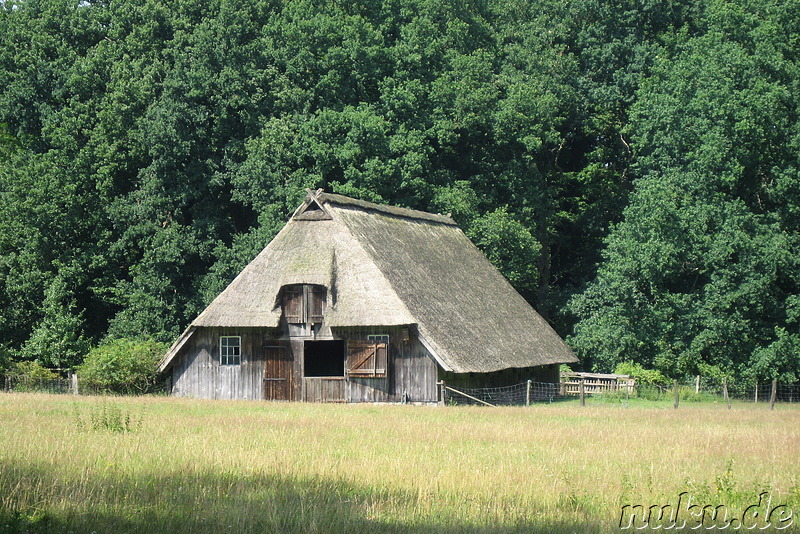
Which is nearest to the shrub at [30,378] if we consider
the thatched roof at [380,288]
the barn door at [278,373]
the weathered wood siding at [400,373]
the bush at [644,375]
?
the thatched roof at [380,288]

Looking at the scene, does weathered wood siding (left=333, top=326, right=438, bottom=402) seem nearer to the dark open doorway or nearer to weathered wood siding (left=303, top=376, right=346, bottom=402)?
weathered wood siding (left=303, top=376, right=346, bottom=402)

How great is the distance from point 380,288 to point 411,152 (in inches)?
527

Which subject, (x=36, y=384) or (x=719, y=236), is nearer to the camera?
(x=36, y=384)

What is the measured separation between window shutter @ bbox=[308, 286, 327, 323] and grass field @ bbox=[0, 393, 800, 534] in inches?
326

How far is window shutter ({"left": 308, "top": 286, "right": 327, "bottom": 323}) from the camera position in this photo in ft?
106

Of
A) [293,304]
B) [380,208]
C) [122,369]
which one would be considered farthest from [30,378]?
[380,208]

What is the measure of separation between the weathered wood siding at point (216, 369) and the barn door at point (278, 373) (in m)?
0.28

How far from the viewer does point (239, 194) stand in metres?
43.8

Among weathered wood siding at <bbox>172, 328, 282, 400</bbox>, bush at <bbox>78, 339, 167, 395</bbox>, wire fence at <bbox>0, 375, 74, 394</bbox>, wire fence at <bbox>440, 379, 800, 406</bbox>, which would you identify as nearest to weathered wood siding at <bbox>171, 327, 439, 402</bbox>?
weathered wood siding at <bbox>172, 328, 282, 400</bbox>

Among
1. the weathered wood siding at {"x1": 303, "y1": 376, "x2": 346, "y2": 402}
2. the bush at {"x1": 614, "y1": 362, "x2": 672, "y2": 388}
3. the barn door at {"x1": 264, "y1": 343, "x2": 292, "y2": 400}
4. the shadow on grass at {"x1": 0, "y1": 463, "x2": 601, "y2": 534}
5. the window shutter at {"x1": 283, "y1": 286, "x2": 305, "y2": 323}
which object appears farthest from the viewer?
the bush at {"x1": 614, "y1": 362, "x2": 672, "y2": 388}

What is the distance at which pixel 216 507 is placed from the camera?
11.9 meters

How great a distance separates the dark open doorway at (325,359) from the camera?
39.9 m

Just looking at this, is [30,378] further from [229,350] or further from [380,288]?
[380,288]

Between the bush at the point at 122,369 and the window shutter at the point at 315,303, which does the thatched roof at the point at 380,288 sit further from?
the bush at the point at 122,369
